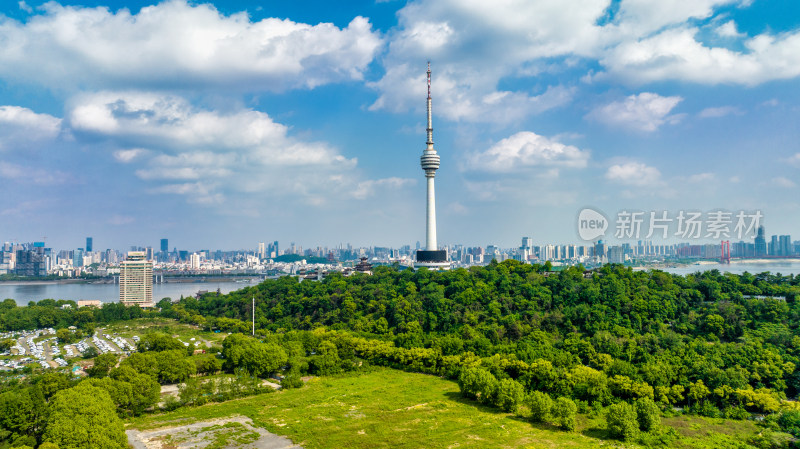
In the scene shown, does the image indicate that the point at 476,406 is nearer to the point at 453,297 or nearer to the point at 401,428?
the point at 401,428

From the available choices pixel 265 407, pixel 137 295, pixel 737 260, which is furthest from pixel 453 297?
pixel 137 295

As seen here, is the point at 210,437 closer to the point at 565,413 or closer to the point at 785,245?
the point at 565,413

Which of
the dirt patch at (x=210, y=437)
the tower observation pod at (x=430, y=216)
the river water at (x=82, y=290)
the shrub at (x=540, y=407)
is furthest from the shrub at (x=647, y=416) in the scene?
the river water at (x=82, y=290)

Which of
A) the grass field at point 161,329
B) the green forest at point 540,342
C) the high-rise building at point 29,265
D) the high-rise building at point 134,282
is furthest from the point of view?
the high-rise building at point 29,265

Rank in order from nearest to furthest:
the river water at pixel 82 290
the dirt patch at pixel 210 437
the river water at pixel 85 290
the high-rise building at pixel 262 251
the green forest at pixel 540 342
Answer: the dirt patch at pixel 210 437 < the green forest at pixel 540 342 < the river water at pixel 85 290 < the river water at pixel 82 290 < the high-rise building at pixel 262 251

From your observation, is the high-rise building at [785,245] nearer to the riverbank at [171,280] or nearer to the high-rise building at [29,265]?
the riverbank at [171,280]

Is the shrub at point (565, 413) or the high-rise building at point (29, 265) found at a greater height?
the high-rise building at point (29, 265)

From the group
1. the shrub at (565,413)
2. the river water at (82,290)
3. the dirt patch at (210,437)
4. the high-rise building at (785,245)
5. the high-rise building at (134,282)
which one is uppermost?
the high-rise building at (785,245)

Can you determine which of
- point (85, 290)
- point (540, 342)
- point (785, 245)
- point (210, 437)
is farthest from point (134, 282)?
point (785, 245)
